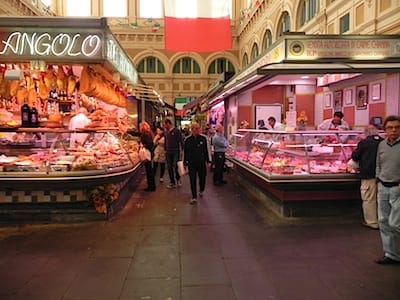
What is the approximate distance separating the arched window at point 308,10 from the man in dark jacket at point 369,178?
10.5m

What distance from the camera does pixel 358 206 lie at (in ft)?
23.1

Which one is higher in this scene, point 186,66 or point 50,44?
point 186,66

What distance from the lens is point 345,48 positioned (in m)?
9.53

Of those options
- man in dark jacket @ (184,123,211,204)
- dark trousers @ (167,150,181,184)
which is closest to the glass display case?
man in dark jacket @ (184,123,211,204)

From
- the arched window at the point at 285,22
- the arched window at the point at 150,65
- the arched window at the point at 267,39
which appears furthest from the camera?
the arched window at the point at 150,65

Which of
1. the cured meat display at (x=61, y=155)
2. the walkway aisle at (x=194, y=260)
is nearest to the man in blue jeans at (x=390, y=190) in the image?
the walkway aisle at (x=194, y=260)

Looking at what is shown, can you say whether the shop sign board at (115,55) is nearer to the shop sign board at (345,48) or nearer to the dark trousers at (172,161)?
the dark trousers at (172,161)

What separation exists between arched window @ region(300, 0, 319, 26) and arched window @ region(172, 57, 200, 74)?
1618 cm

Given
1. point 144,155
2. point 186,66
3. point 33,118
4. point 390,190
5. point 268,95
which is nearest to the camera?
point 390,190

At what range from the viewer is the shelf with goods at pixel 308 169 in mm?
6840

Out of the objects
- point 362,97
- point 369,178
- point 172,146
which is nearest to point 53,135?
point 172,146

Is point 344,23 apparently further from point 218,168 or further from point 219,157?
point 218,168

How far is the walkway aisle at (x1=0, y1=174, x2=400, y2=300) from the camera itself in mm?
4059

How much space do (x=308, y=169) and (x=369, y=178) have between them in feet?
Answer: 3.30
